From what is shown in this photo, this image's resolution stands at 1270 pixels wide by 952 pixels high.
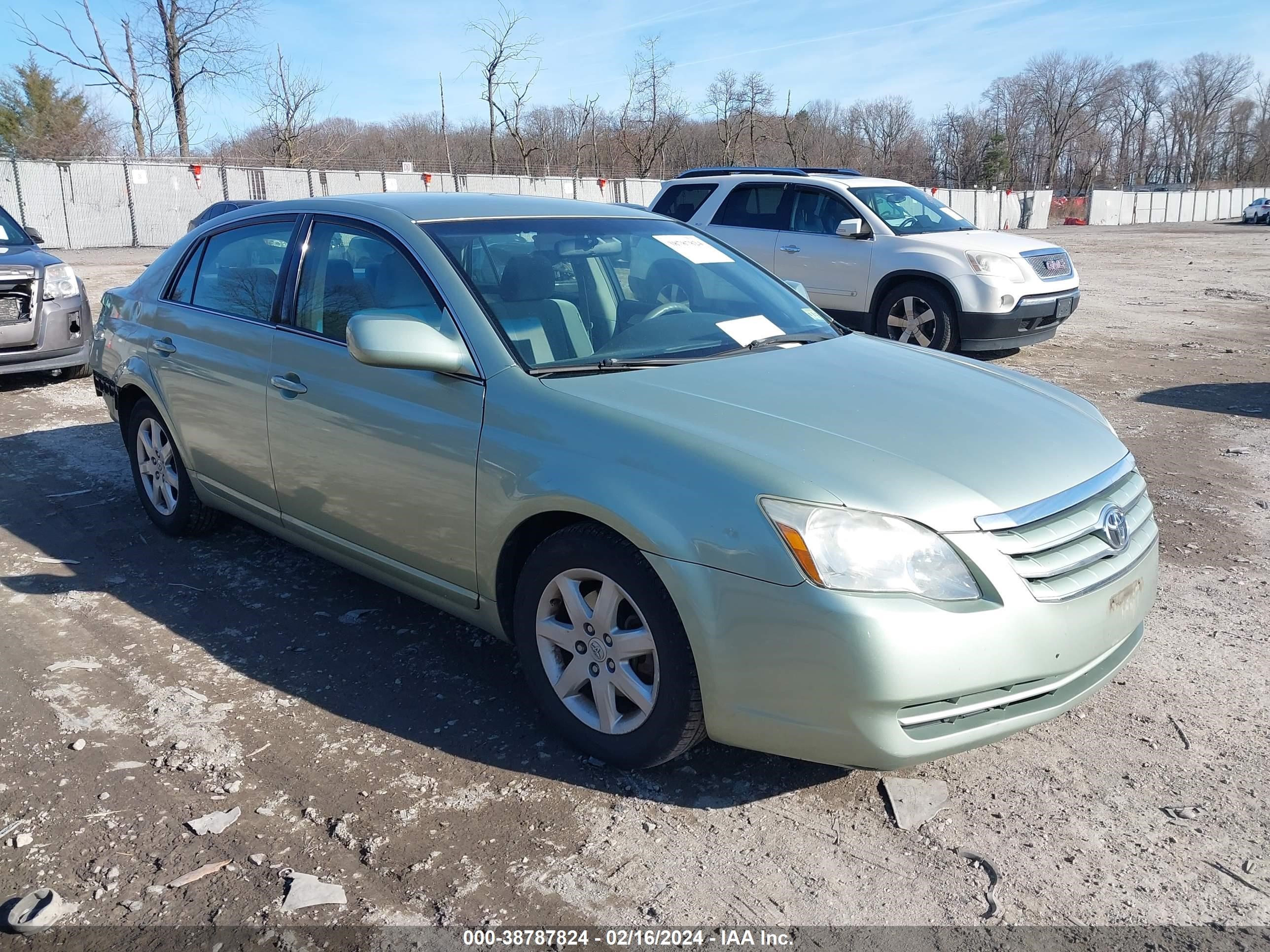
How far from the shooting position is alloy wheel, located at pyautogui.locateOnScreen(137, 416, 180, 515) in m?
4.99

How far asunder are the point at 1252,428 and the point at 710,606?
6.31 m

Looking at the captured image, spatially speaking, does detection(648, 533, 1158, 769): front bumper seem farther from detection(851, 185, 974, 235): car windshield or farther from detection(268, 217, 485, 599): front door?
detection(851, 185, 974, 235): car windshield

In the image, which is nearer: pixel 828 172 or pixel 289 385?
pixel 289 385

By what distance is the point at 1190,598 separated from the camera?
4.27 meters

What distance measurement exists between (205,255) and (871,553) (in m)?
3.72

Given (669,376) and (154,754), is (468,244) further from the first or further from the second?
(154,754)

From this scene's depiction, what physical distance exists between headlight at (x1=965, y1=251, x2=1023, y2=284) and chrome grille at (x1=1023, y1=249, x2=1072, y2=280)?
0.27 metres

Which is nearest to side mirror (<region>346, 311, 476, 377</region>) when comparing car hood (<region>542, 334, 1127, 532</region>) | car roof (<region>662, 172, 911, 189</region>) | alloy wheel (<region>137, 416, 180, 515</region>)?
car hood (<region>542, 334, 1127, 532</region>)

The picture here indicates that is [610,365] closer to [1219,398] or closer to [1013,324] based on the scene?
[1219,398]

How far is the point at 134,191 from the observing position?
3070cm

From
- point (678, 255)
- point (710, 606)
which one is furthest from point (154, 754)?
point (678, 255)

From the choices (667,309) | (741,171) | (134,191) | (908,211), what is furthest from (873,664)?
(134,191)

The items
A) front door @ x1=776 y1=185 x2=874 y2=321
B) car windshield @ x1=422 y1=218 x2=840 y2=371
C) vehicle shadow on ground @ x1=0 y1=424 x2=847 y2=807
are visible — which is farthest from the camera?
front door @ x1=776 y1=185 x2=874 y2=321

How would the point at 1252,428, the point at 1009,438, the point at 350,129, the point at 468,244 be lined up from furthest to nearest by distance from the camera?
1. the point at 350,129
2. the point at 1252,428
3. the point at 468,244
4. the point at 1009,438
